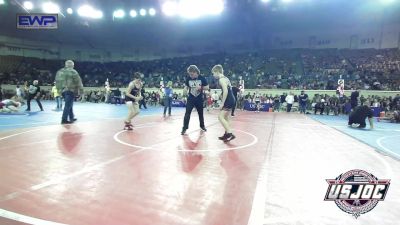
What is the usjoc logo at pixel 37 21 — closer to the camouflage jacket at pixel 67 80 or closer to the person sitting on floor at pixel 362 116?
the camouflage jacket at pixel 67 80

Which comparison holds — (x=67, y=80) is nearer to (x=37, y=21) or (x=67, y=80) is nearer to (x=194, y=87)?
(x=194, y=87)

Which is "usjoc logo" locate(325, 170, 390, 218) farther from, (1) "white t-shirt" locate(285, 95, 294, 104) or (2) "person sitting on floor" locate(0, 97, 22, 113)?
(1) "white t-shirt" locate(285, 95, 294, 104)

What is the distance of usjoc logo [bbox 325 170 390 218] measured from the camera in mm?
3221

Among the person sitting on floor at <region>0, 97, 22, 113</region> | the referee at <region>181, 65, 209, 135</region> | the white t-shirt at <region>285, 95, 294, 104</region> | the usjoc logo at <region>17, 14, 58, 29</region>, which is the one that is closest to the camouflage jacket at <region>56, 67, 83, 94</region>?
the referee at <region>181, 65, 209, 135</region>

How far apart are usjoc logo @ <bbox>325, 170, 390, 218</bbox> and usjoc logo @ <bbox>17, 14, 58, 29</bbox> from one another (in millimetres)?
13781

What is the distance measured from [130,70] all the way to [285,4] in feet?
67.0

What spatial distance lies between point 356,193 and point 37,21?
15122mm

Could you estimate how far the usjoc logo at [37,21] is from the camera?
1381cm

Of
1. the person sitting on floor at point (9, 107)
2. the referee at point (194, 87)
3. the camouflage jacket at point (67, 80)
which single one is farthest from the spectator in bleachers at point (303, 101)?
the person sitting on floor at point (9, 107)

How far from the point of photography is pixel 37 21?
14.2 meters

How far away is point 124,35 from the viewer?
37.9 m

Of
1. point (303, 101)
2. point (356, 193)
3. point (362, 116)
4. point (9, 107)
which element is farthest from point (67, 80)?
point (303, 101)

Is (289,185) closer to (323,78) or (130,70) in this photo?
(323,78)

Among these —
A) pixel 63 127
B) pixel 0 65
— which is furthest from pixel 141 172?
pixel 0 65
